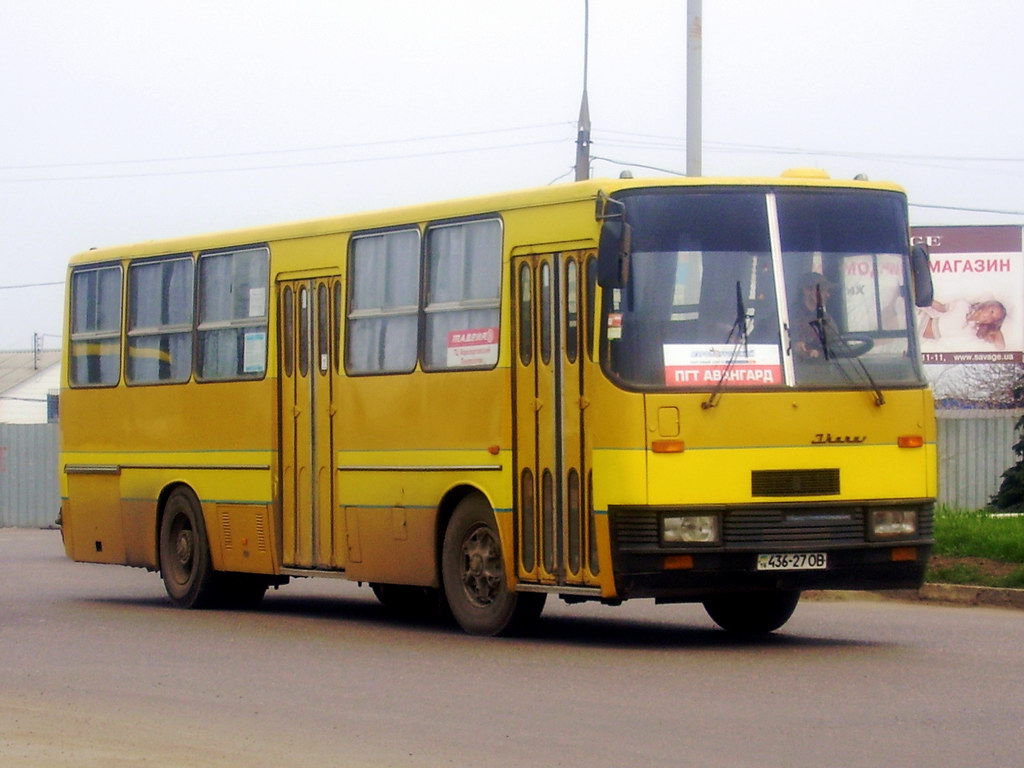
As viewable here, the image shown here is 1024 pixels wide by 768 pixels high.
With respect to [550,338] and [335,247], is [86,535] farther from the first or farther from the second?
[550,338]

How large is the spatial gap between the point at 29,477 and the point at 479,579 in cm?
3202

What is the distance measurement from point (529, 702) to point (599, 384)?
124 inches

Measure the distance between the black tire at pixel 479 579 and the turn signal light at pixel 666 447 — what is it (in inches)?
67.3

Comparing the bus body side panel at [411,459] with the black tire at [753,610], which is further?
the black tire at [753,610]

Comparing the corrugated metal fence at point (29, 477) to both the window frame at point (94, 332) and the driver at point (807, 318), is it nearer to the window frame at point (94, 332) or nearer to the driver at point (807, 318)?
the window frame at point (94, 332)

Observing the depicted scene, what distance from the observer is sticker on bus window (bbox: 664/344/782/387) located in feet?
44.8

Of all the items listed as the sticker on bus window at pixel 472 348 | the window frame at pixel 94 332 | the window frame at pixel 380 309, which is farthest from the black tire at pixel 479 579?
the window frame at pixel 94 332

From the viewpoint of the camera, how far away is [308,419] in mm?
17281

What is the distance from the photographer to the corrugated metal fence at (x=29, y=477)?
1784 inches

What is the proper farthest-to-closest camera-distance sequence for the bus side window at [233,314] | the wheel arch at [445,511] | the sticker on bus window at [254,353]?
1. the bus side window at [233,314]
2. the sticker on bus window at [254,353]
3. the wheel arch at [445,511]

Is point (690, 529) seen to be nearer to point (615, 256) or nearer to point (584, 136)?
point (615, 256)

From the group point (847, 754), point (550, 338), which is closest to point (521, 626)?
point (550, 338)

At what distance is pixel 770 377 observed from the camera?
13828 millimetres

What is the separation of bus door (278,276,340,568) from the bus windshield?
3.92 metres
